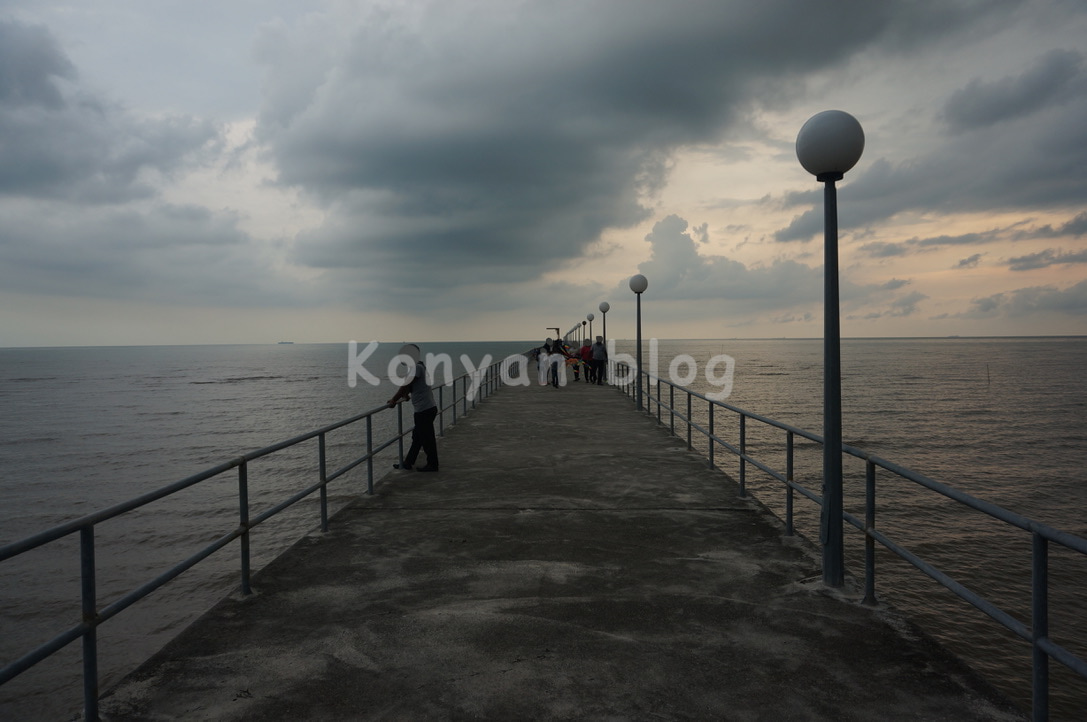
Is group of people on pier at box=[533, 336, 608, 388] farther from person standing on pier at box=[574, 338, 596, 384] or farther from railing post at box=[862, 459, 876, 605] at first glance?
railing post at box=[862, 459, 876, 605]

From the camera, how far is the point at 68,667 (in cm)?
995

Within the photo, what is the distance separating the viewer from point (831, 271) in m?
4.69

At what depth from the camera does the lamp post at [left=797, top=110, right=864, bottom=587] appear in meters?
4.59

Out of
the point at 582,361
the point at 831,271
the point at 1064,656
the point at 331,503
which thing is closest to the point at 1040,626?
the point at 1064,656

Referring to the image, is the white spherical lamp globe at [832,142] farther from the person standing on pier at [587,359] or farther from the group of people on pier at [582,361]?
the person standing on pier at [587,359]

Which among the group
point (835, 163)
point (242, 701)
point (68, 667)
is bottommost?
point (68, 667)

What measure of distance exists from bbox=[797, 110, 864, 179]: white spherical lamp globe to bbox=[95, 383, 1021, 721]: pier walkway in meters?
3.00

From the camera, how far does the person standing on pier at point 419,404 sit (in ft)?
27.4

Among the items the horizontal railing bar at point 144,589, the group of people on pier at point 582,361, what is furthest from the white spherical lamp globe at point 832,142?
the group of people on pier at point 582,361

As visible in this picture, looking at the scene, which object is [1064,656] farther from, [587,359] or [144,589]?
[587,359]

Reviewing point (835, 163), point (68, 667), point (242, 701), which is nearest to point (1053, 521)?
point (835, 163)

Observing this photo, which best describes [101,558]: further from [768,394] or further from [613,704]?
[768,394]

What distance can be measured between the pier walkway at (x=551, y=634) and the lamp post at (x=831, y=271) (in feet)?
1.41

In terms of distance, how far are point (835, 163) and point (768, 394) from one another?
51.0m
